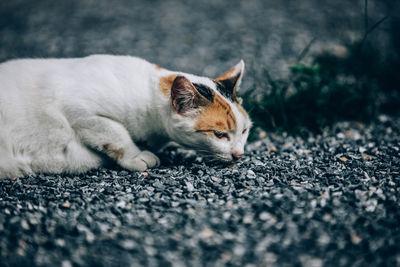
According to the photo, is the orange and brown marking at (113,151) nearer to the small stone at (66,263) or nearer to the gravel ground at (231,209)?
the gravel ground at (231,209)

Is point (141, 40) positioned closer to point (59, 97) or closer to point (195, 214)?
point (59, 97)

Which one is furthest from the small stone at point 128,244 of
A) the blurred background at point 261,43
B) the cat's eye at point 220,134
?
the blurred background at point 261,43

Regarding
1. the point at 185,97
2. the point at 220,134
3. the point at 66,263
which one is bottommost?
the point at 66,263

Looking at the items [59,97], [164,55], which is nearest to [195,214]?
[59,97]

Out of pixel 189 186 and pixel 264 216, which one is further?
pixel 189 186

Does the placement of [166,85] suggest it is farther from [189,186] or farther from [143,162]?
[189,186]

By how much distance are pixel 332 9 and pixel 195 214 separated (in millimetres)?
6895

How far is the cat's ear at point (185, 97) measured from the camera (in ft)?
7.56

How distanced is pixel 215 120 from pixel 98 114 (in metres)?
0.92

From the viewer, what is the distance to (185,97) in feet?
7.76

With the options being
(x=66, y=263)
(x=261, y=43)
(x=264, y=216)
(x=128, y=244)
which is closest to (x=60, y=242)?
(x=66, y=263)

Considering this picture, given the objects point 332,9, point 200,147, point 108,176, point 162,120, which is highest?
point 332,9

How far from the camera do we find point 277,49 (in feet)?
18.9

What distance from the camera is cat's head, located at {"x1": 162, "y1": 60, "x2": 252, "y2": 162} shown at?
240 cm
